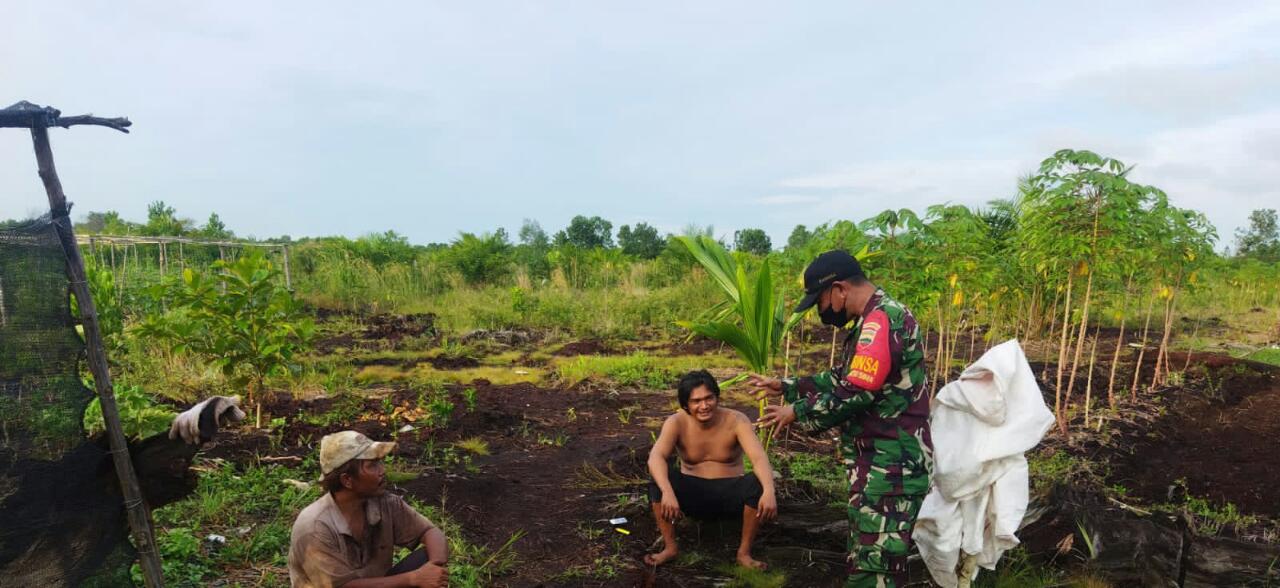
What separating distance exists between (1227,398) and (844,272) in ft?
22.2

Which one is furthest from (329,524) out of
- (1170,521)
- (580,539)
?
(1170,521)

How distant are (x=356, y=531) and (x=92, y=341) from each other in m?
1.10

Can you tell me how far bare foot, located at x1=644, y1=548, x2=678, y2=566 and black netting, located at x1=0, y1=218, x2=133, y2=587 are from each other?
2.34m

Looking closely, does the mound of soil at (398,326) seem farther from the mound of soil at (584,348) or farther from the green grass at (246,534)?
the green grass at (246,534)

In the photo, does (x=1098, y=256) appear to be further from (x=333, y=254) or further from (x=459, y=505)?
(x=333, y=254)

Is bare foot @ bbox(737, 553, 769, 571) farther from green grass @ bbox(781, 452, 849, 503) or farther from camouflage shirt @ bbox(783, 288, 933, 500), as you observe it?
camouflage shirt @ bbox(783, 288, 933, 500)

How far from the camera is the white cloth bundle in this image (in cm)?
291

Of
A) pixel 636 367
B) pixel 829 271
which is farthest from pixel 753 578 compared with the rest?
pixel 636 367

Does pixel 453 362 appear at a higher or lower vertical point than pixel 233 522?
lower

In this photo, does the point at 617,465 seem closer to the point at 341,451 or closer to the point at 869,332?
the point at 869,332

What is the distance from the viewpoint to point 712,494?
3.75m

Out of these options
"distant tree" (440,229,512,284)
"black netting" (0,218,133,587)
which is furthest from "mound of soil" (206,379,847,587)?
"distant tree" (440,229,512,284)

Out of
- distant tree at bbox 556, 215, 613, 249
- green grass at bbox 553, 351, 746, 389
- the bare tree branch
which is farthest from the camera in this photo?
distant tree at bbox 556, 215, 613, 249

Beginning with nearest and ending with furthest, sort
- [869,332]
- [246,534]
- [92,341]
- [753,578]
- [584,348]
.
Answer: [92,341] → [869,332] → [753,578] → [246,534] → [584,348]
